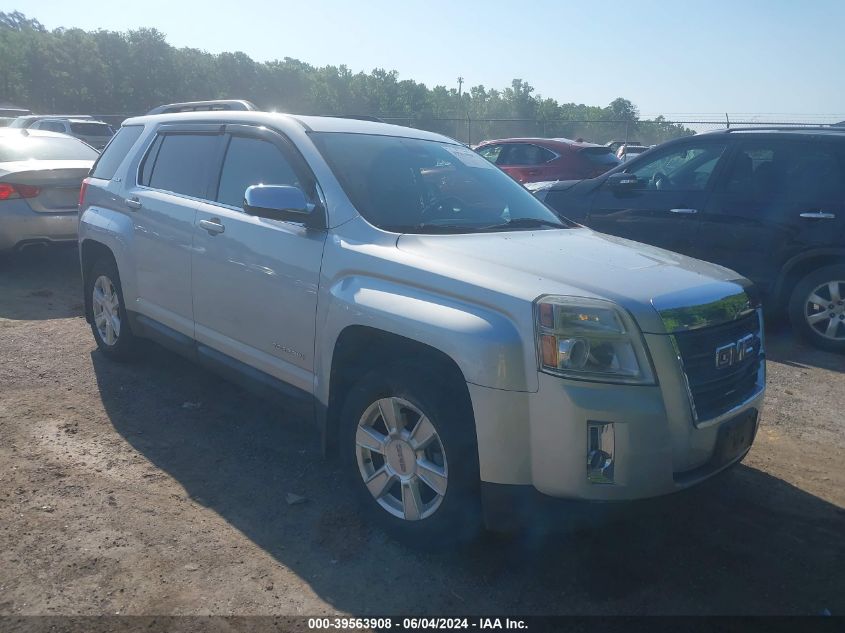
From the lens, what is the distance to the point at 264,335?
13.3ft

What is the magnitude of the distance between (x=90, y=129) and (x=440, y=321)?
22135 mm

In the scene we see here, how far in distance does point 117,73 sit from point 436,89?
83.8 feet

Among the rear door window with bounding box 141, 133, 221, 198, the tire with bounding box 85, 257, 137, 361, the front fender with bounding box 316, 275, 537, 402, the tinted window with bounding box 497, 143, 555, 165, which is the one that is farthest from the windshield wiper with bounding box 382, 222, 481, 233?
the tinted window with bounding box 497, 143, 555, 165

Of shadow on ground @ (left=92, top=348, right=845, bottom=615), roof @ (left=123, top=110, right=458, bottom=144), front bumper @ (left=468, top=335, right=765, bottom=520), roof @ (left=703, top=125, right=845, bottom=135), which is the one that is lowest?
shadow on ground @ (left=92, top=348, right=845, bottom=615)

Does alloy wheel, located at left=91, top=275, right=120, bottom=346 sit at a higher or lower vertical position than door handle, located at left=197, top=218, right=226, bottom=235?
lower

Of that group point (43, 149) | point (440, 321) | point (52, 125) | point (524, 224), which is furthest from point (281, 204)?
point (52, 125)

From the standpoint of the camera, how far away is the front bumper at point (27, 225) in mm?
8016

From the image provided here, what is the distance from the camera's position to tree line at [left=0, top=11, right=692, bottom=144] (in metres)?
48.1

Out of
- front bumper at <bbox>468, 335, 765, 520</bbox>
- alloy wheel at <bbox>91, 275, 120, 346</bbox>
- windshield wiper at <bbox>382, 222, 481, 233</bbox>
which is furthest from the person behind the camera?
alloy wheel at <bbox>91, 275, 120, 346</bbox>

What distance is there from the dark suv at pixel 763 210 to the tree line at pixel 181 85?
3278 cm

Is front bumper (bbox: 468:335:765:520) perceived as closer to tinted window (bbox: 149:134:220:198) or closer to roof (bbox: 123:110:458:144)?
roof (bbox: 123:110:458:144)

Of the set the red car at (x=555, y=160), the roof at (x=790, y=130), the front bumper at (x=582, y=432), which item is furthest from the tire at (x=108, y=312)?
the red car at (x=555, y=160)

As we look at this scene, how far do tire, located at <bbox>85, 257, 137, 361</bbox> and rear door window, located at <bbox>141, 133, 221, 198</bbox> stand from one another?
2.70 ft

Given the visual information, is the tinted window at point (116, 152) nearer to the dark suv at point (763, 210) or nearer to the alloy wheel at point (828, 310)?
the dark suv at point (763, 210)
